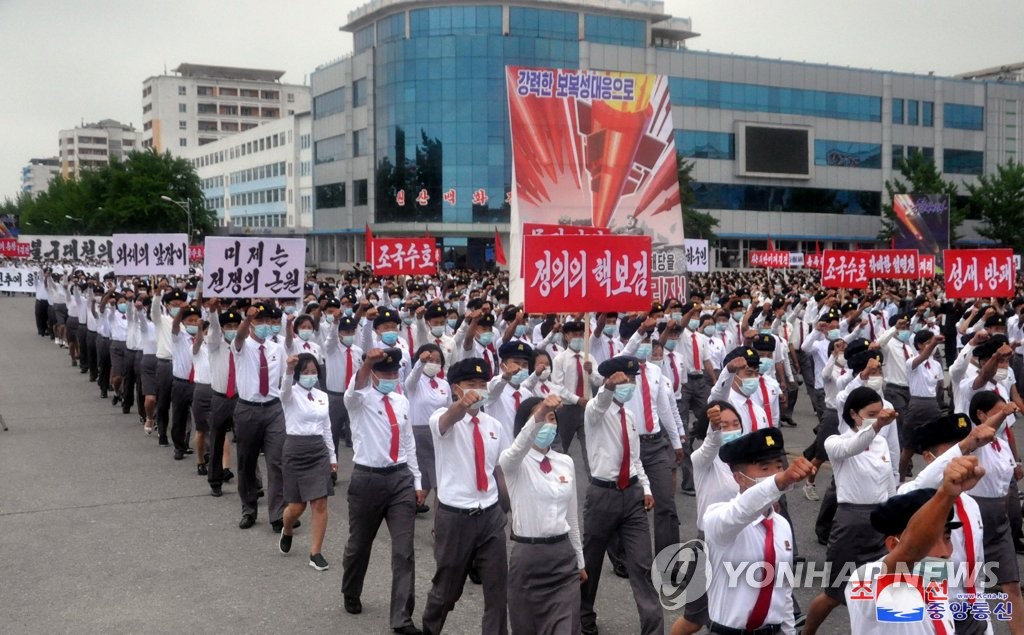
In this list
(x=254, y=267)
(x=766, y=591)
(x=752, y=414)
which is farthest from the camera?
(x=254, y=267)

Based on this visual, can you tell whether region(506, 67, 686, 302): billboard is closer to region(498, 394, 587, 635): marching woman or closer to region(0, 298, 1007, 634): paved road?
region(0, 298, 1007, 634): paved road

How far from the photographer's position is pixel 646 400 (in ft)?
28.3

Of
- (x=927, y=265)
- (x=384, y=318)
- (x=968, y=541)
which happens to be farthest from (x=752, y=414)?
(x=927, y=265)

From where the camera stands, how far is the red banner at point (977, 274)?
1402cm

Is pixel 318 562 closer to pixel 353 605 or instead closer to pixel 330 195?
pixel 353 605

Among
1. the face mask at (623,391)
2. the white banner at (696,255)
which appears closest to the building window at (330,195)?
the white banner at (696,255)

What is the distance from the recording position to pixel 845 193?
64188 mm

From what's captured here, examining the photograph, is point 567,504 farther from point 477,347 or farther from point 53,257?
point 53,257

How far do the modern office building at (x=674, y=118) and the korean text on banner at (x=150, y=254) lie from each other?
44530mm

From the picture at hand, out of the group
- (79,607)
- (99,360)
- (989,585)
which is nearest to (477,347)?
(79,607)


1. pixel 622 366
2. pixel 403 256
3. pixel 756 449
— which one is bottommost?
pixel 756 449

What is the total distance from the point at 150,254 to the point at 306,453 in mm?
9211

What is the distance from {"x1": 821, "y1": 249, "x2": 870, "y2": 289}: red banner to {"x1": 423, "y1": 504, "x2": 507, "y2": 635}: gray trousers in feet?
48.7

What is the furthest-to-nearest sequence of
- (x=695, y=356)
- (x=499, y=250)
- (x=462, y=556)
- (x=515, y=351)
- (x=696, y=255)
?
(x=499, y=250) < (x=696, y=255) < (x=695, y=356) < (x=515, y=351) < (x=462, y=556)
